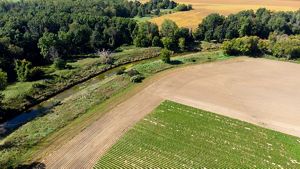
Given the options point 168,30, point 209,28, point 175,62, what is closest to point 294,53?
point 209,28

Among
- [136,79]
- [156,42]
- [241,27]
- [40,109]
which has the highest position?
[241,27]

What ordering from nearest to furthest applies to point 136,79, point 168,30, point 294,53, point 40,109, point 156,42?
point 40,109, point 136,79, point 294,53, point 156,42, point 168,30

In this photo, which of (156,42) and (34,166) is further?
(156,42)

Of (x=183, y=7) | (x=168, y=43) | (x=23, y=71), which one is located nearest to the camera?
(x=23, y=71)

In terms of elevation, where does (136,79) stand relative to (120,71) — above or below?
below

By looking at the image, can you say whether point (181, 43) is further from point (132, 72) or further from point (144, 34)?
point (132, 72)

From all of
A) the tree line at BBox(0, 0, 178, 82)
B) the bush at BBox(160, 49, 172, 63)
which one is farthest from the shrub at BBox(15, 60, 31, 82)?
the bush at BBox(160, 49, 172, 63)
